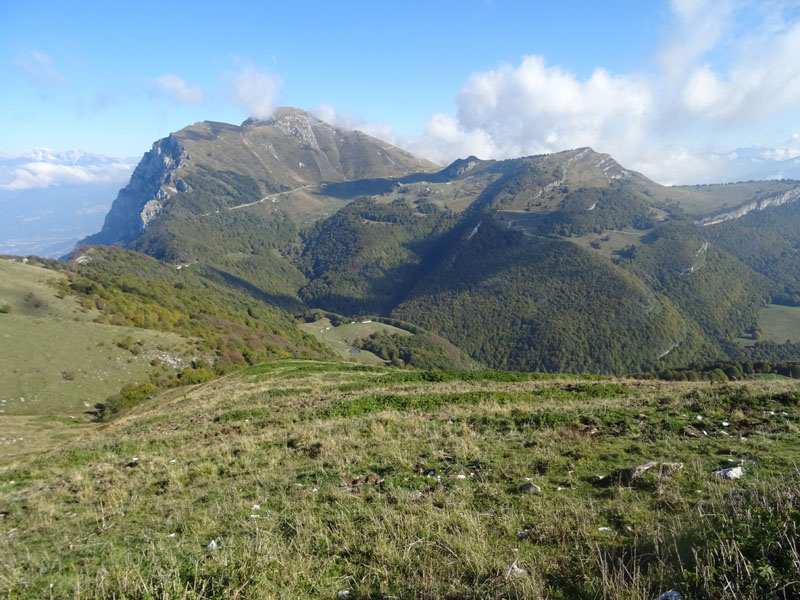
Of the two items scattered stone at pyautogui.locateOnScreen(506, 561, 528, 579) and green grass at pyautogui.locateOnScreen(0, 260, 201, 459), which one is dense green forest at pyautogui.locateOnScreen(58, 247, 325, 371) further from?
scattered stone at pyautogui.locateOnScreen(506, 561, 528, 579)

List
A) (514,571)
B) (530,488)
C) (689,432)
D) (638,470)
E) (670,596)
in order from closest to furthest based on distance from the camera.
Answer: (670,596) < (514,571) < (530,488) < (638,470) < (689,432)

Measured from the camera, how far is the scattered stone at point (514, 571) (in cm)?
491

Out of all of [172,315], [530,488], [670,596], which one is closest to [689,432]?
[530,488]

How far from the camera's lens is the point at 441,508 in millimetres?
7367

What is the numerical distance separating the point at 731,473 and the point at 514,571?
567 cm

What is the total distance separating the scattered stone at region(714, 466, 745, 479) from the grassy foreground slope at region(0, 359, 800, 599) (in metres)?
0.19

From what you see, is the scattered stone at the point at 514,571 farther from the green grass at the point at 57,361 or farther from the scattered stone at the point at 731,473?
the green grass at the point at 57,361

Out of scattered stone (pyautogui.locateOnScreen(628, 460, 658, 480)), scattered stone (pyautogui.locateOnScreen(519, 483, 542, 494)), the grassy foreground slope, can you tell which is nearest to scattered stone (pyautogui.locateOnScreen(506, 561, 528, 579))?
the grassy foreground slope

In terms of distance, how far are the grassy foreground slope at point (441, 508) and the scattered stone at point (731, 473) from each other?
19 centimetres

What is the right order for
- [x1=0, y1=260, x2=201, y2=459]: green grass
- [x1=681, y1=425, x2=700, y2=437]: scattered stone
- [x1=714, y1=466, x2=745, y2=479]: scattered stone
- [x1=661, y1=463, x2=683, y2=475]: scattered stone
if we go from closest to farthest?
[x1=714, y1=466, x2=745, y2=479]: scattered stone → [x1=661, y1=463, x2=683, y2=475]: scattered stone → [x1=681, y1=425, x2=700, y2=437]: scattered stone → [x1=0, y1=260, x2=201, y2=459]: green grass

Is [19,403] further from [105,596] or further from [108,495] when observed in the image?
[105,596]

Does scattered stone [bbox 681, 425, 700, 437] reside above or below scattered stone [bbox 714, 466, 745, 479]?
below

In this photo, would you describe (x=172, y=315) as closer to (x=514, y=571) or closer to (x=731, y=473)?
(x=514, y=571)

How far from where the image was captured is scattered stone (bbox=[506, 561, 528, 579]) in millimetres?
4910
